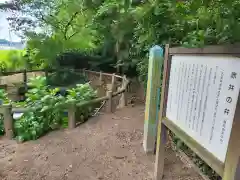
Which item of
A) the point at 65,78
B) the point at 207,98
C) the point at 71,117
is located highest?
the point at 207,98

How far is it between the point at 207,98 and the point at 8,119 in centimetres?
300

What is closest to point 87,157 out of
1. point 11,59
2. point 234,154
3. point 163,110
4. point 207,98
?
A: point 163,110

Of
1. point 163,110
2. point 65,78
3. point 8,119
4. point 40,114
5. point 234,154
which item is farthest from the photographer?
point 65,78

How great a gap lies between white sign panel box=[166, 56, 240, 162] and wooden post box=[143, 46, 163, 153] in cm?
79

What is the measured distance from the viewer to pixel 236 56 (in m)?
1.03

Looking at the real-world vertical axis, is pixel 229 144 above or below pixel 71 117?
above

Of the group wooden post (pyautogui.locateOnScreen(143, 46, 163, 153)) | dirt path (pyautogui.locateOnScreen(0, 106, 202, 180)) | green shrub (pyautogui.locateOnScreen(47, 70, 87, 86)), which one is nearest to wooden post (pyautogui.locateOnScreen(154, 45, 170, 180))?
dirt path (pyautogui.locateOnScreen(0, 106, 202, 180))

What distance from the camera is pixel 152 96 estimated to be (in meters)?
2.60

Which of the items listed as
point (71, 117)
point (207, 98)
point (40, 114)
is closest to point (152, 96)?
point (207, 98)

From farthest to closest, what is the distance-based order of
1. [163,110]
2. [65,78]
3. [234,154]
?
1. [65,78]
2. [163,110]
3. [234,154]

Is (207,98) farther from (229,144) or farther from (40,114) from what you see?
(40,114)

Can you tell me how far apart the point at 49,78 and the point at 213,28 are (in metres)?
8.71

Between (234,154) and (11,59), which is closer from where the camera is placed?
(234,154)

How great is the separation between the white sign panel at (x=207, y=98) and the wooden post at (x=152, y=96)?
2.59 feet
